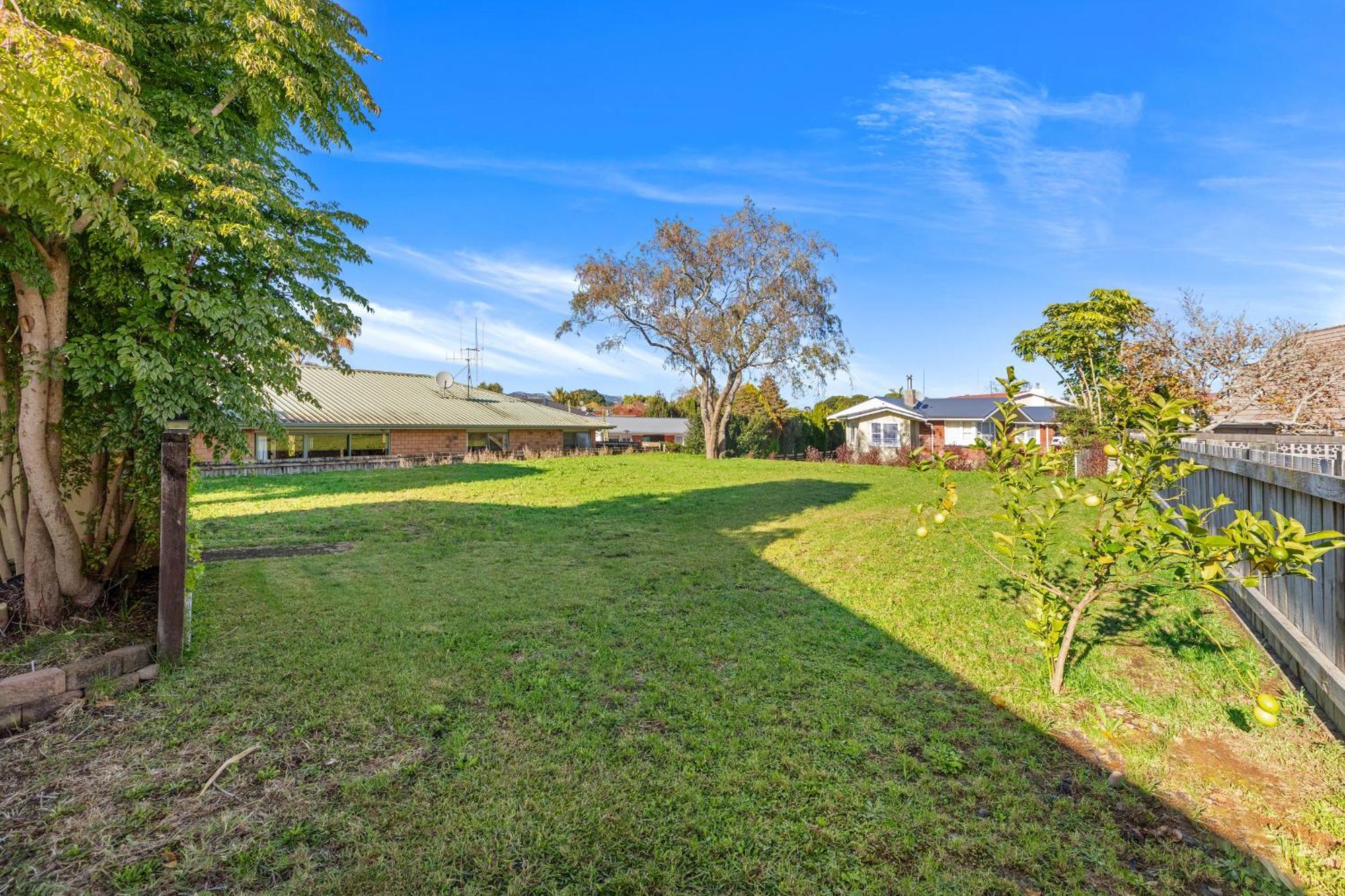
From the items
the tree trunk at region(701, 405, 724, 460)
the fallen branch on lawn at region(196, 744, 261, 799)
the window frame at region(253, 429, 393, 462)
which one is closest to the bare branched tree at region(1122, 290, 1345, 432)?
the tree trunk at region(701, 405, 724, 460)

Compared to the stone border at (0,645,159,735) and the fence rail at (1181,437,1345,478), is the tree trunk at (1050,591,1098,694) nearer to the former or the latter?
the fence rail at (1181,437,1345,478)

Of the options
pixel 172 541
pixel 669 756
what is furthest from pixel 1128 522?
pixel 172 541

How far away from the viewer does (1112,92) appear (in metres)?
10.4

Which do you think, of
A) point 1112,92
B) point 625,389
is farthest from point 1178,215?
point 625,389

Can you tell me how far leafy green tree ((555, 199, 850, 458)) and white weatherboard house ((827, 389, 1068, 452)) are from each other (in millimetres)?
5579

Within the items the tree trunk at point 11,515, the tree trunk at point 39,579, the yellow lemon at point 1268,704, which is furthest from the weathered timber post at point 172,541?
the yellow lemon at point 1268,704

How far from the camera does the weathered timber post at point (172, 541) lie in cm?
347

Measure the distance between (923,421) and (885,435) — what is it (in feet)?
Answer: 7.01

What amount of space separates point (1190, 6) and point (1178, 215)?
6345 mm

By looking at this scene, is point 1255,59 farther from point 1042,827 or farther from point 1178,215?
point 1042,827

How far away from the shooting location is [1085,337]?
24.4 metres

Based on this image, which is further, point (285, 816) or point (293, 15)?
point (293, 15)

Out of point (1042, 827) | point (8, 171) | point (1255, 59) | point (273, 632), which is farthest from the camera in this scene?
point (1255, 59)

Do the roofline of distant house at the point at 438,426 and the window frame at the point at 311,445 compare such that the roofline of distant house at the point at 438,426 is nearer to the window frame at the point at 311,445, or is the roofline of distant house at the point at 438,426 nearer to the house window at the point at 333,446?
the window frame at the point at 311,445
